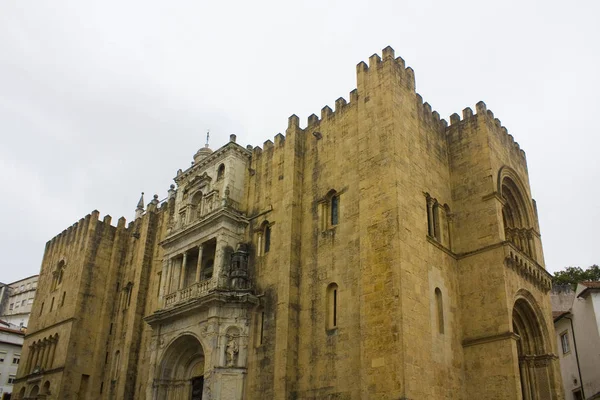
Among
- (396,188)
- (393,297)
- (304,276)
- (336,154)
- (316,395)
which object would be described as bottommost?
(316,395)

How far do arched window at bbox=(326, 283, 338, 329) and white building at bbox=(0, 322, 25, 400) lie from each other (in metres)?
38.7

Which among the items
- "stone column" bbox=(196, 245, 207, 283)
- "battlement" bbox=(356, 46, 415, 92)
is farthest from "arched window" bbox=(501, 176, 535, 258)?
"stone column" bbox=(196, 245, 207, 283)

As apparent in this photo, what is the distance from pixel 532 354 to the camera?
81.0 feet

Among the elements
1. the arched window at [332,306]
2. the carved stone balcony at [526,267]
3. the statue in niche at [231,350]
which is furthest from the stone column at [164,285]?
the carved stone balcony at [526,267]

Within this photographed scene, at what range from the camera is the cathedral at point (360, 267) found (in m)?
20.2

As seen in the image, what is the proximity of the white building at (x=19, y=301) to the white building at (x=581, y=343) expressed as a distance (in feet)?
202

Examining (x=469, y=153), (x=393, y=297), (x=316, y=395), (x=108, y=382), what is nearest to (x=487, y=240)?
(x=469, y=153)

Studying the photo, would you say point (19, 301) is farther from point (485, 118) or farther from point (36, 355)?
point (485, 118)

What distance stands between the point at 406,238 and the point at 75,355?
21757 millimetres

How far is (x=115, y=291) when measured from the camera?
118ft

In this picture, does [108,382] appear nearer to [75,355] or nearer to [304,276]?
[75,355]

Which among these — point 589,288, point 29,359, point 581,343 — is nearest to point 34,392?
point 29,359

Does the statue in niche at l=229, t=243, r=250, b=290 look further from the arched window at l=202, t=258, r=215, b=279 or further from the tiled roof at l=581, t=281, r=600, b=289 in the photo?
the tiled roof at l=581, t=281, r=600, b=289

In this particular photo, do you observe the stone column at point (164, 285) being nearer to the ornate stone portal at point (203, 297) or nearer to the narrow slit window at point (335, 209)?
the ornate stone portal at point (203, 297)
